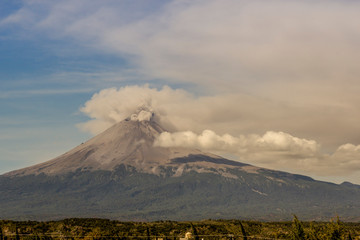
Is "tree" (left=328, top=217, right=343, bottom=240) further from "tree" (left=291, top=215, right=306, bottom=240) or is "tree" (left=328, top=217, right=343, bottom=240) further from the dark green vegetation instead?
"tree" (left=291, top=215, right=306, bottom=240)

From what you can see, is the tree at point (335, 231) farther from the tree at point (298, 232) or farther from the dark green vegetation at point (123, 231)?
the tree at point (298, 232)

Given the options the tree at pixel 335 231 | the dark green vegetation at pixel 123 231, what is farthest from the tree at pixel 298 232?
the tree at pixel 335 231

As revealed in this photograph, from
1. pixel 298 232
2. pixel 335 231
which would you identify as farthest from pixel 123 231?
pixel 335 231

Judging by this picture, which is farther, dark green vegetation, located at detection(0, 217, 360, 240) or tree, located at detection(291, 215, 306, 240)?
dark green vegetation, located at detection(0, 217, 360, 240)

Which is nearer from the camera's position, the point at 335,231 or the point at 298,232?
the point at 335,231

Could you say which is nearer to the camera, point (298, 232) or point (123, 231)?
point (298, 232)

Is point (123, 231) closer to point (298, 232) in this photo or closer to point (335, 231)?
point (298, 232)

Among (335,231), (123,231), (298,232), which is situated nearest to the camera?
(335,231)

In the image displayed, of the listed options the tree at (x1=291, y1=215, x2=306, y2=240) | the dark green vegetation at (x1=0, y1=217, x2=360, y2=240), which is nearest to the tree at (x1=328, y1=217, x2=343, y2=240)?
the dark green vegetation at (x1=0, y1=217, x2=360, y2=240)

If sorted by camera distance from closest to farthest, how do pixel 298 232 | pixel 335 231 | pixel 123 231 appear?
1. pixel 335 231
2. pixel 298 232
3. pixel 123 231

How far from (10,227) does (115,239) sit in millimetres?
31188

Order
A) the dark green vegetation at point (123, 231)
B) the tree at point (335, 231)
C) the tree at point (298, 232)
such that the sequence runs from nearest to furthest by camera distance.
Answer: the tree at point (335, 231)
the tree at point (298, 232)
the dark green vegetation at point (123, 231)

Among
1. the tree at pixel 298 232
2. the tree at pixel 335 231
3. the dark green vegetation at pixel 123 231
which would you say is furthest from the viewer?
the dark green vegetation at pixel 123 231

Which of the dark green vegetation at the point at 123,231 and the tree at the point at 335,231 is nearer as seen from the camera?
the tree at the point at 335,231
